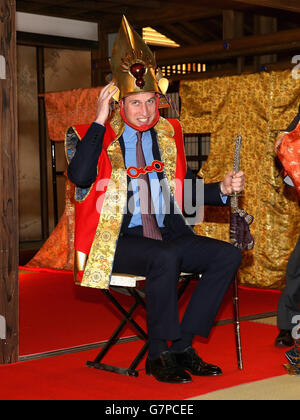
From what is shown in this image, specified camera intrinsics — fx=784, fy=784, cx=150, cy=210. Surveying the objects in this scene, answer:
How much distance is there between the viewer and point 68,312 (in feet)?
15.9

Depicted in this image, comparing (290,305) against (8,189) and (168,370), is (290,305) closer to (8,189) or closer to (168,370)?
(168,370)

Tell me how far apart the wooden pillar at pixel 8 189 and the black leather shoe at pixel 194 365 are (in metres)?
0.83

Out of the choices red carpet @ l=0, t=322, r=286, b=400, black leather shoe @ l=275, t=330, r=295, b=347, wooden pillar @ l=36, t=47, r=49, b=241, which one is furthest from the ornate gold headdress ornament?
wooden pillar @ l=36, t=47, r=49, b=241

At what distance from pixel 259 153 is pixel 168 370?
2.86m

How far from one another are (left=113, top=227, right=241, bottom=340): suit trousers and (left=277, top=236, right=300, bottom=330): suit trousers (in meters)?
0.64

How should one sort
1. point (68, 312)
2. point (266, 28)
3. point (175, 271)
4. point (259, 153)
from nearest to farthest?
point (175, 271), point (68, 312), point (259, 153), point (266, 28)

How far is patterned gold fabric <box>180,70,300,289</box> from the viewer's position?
5.59 meters

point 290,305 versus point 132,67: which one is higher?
point 132,67

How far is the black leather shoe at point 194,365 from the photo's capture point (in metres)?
3.28

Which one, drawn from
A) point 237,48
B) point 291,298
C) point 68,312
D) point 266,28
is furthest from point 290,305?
point 266,28

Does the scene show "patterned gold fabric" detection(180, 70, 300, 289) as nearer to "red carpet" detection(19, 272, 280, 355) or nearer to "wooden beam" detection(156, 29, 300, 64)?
"red carpet" detection(19, 272, 280, 355)

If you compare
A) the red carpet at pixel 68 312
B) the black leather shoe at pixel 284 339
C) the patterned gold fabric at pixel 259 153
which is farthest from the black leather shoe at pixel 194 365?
the patterned gold fabric at pixel 259 153

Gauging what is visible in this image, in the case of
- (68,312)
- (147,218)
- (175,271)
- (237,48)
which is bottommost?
(68,312)

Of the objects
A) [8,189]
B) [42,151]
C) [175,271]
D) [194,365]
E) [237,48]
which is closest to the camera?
[175,271]
